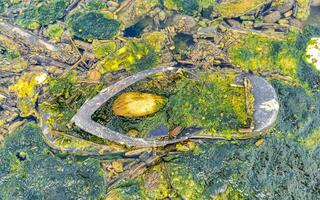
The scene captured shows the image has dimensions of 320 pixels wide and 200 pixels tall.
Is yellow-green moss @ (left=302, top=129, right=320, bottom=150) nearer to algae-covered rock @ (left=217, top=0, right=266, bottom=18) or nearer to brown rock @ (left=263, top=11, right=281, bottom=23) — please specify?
brown rock @ (left=263, top=11, right=281, bottom=23)

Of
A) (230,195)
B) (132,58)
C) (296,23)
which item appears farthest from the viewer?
(296,23)

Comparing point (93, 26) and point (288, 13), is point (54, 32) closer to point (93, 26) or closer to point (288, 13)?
point (93, 26)

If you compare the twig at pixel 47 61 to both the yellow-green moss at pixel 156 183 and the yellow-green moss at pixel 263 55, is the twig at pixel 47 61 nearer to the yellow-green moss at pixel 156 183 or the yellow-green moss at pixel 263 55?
the yellow-green moss at pixel 156 183

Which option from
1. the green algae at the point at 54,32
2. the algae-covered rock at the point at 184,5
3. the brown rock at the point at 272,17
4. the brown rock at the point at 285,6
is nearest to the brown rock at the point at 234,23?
the brown rock at the point at 272,17

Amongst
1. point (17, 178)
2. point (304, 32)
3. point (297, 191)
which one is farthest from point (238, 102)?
point (17, 178)

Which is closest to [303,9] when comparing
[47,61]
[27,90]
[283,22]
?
[283,22]
